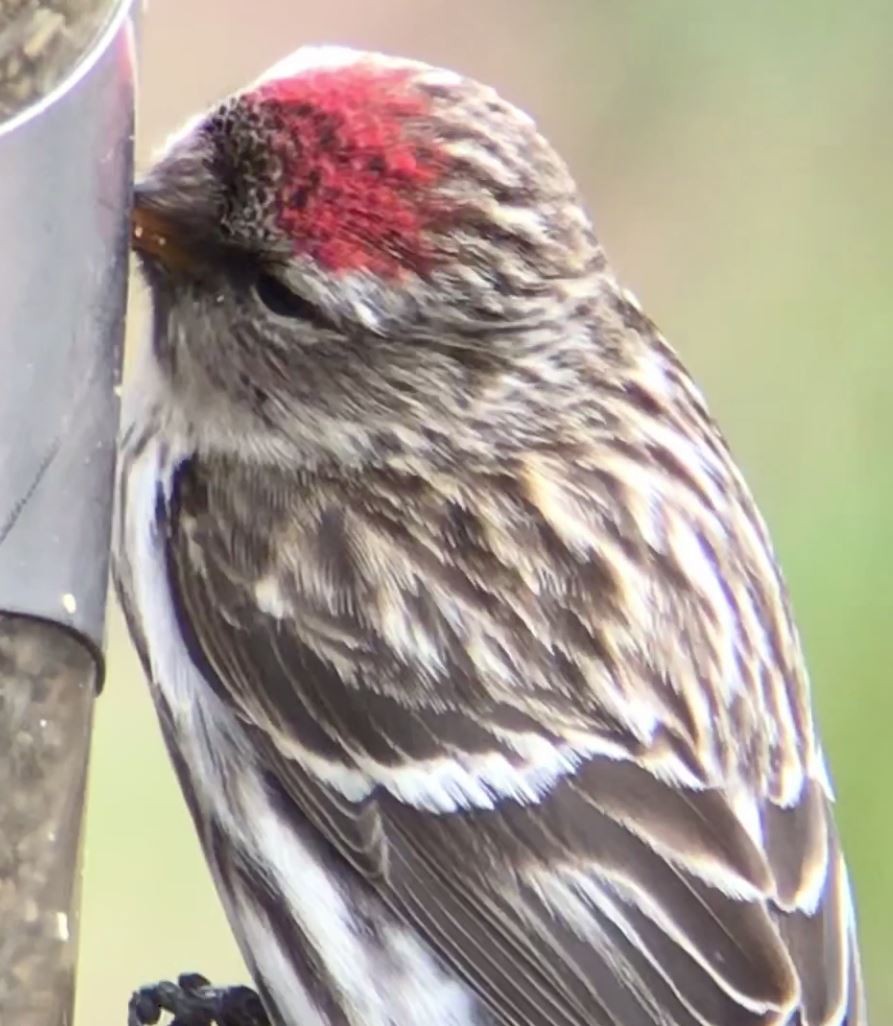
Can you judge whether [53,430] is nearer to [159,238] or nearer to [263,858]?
[159,238]

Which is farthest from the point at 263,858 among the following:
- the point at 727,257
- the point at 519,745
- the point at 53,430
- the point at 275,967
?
the point at 727,257

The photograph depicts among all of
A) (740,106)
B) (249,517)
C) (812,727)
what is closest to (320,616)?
(249,517)

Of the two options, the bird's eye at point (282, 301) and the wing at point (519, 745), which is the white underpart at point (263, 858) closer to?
the wing at point (519, 745)

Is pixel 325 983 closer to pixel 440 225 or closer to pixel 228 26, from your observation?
pixel 440 225

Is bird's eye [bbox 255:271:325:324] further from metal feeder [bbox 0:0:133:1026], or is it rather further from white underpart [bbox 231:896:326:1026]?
white underpart [bbox 231:896:326:1026]

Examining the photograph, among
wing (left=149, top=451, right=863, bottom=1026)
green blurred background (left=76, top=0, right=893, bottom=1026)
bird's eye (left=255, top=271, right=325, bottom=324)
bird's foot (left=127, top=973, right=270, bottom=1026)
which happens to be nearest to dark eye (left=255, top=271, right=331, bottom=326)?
bird's eye (left=255, top=271, right=325, bottom=324)

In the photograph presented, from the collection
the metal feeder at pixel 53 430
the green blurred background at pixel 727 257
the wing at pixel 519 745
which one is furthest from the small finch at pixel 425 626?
the green blurred background at pixel 727 257

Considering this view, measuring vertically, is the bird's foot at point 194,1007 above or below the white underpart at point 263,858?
below
